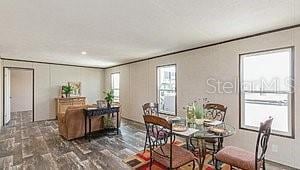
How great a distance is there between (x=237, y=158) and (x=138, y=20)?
2.32 meters

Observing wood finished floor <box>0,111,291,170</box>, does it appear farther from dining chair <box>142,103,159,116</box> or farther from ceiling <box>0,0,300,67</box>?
ceiling <box>0,0,300,67</box>

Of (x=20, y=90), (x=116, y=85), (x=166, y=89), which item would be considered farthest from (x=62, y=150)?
(x=20, y=90)

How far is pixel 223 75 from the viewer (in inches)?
149

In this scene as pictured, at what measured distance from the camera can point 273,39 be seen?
3.03 meters

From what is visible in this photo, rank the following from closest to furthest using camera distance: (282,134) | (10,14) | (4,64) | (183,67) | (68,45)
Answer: (10,14), (282,134), (68,45), (183,67), (4,64)

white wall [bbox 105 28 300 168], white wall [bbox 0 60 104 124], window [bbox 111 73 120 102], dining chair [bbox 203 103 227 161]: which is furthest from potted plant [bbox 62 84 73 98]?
dining chair [bbox 203 103 227 161]

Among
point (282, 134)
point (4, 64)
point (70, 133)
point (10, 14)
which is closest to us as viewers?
point (10, 14)

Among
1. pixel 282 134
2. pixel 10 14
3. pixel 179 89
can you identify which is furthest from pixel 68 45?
pixel 282 134

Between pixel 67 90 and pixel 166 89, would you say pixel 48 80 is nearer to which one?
pixel 67 90

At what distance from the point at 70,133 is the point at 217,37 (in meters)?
4.17

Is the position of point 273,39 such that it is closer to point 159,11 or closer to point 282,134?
point 282,134

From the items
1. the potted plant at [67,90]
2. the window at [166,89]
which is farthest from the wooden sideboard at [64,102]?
the window at [166,89]

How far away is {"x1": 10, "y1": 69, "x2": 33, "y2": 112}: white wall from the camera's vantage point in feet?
29.6

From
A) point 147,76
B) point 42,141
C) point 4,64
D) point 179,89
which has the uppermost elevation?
point 4,64
